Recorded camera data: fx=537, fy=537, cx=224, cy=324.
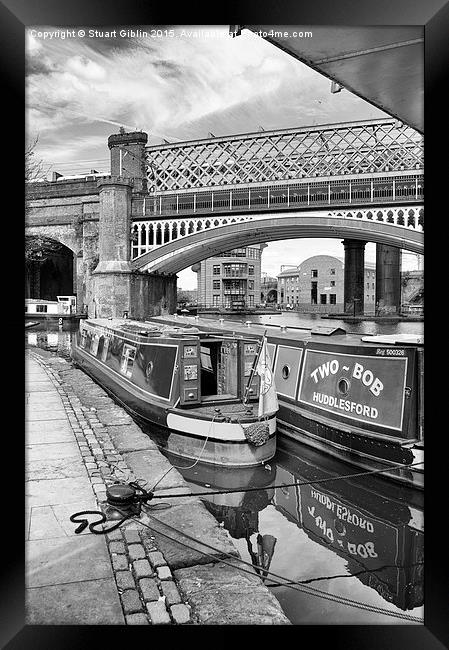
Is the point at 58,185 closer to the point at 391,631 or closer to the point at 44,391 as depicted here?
the point at 44,391

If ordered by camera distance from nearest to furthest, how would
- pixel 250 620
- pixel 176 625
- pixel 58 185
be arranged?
pixel 176 625
pixel 250 620
pixel 58 185

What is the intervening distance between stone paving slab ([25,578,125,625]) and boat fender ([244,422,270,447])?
4.00m

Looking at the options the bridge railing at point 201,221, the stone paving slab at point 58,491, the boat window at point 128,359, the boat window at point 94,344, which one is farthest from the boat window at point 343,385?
the bridge railing at point 201,221

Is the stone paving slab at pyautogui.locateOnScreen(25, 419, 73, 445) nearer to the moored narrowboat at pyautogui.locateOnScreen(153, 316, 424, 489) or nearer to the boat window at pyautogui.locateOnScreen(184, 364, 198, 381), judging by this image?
the boat window at pyautogui.locateOnScreen(184, 364, 198, 381)

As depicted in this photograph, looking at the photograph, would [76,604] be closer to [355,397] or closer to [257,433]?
[257,433]

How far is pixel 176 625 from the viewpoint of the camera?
250 centimetres

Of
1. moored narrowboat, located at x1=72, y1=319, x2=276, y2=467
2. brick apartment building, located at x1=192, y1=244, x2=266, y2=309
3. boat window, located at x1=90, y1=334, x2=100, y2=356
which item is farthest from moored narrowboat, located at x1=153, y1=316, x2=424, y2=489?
brick apartment building, located at x1=192, y1=244, x2=266, y2=309

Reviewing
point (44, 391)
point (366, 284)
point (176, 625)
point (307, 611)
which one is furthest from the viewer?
point (366, 284)

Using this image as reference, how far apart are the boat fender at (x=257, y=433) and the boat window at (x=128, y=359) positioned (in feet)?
10.2

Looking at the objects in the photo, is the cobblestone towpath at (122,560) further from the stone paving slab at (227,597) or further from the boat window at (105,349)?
the boat window at (105,349)
